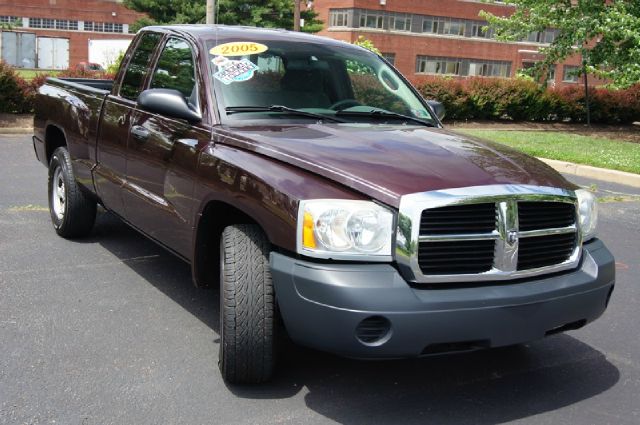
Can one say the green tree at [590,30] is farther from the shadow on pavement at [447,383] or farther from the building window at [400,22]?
the building window at [400,22]

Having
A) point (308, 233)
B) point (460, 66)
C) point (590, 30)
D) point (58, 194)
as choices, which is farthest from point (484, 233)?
point (460, 66)

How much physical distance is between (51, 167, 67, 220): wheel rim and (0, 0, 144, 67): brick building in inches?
2683

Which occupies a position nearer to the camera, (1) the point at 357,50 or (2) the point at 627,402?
(2) the point at 627,402

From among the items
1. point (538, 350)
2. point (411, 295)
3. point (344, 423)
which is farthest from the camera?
point (538, 350)

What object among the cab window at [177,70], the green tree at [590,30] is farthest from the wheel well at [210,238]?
the green tree at [590,30]

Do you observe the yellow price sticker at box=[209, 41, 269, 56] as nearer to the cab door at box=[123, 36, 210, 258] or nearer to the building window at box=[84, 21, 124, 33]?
the cab door at box=[123, 36, 210, 258]

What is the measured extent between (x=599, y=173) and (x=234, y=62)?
9.57 metres

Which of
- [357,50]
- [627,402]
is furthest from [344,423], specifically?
[357,50]

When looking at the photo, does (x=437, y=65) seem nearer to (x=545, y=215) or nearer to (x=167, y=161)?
(x=167, y=161)

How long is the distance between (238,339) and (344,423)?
629mm

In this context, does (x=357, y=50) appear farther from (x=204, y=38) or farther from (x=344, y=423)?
(x=344, y=423)

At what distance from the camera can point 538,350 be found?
4.29 metres

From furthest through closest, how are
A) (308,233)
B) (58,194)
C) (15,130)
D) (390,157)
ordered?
(15,130), (58,194), (390,157), (308,233)

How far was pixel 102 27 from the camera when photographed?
76.1 metres
